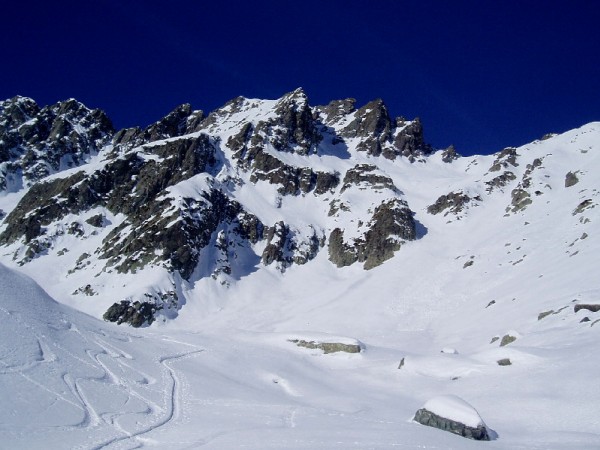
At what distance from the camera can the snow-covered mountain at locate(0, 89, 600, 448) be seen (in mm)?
18703

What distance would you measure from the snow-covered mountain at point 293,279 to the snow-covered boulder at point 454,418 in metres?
0.69

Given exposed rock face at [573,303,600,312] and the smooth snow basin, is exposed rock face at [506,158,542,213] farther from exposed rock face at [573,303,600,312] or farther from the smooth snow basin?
the smooth snow basin

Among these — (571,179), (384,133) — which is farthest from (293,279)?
(384,133)

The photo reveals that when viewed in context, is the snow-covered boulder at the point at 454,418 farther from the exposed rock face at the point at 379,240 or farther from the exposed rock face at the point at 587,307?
the exposed rock face at the point at 379,240

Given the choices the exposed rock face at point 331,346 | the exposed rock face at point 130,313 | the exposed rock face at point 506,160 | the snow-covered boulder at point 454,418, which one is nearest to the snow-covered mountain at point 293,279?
the exposed rock face at point 331,346

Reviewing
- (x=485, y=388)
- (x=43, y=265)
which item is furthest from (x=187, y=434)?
(x=43, y=265)

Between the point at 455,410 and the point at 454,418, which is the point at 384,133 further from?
the point at 454,418

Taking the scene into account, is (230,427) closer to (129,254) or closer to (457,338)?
(457,338)

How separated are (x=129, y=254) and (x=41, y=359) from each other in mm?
61467

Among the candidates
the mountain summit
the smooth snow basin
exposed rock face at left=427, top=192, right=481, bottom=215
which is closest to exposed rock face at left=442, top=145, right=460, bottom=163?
the mountain summit

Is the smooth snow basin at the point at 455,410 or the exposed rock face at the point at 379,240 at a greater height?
the exposed rock face at the point at 379,240

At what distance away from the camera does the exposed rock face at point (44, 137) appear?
12669 cm

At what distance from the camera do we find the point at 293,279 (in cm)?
8331

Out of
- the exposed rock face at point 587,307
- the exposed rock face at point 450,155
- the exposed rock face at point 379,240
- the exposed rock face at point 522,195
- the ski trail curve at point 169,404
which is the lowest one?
the ski trail curve at point 169,404
